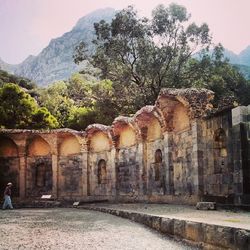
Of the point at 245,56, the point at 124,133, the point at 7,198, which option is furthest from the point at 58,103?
the point at 245,56

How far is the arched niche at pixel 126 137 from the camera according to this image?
21.8 metres

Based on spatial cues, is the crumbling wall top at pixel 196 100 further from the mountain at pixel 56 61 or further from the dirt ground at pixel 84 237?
the mountain at pixel 56 61

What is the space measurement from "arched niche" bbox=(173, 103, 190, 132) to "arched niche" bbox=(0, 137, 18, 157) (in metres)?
13.2

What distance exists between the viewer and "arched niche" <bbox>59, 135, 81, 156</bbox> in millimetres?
25750

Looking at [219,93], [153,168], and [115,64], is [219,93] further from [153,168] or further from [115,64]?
[153,168]

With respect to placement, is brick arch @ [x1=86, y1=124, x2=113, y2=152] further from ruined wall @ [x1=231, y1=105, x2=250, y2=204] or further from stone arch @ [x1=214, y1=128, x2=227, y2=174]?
ruined wall @ [x1=231, y1=105, x2=250, y2=204]

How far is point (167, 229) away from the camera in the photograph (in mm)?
9625

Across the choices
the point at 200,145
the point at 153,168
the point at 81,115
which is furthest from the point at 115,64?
the point at 200,145

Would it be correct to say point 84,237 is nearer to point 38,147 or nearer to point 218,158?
point 218,158

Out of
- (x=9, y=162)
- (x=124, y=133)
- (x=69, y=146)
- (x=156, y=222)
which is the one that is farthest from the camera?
(x=9, y=162)

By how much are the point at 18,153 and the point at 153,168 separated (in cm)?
1068

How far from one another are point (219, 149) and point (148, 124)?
6.61 m

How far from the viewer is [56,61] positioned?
14025 cm

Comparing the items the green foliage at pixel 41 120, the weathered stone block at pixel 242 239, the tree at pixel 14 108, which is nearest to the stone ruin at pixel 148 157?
the tree at pixel 14 108
